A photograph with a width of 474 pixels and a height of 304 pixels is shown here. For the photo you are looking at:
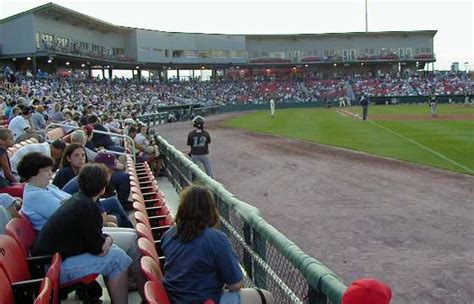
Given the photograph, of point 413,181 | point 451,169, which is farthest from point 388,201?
point 451,169

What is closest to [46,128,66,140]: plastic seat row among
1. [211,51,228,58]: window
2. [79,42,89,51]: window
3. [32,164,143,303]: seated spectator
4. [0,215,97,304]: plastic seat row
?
[0,215,97,304]: plastic seat row


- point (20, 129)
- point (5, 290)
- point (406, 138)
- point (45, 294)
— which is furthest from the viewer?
point (406, 138)

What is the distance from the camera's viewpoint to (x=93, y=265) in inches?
178

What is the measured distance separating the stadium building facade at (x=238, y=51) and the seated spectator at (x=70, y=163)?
185 feet

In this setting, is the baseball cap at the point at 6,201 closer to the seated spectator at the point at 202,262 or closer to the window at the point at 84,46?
the seated spectator at the point at 202,262

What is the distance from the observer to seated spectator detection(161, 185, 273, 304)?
3959 millimetres

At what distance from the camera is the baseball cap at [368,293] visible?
7.08 feet

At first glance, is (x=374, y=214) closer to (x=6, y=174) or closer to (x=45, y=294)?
(x=6, y=174)

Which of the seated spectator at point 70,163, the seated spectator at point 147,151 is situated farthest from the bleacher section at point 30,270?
the seated spectator at point 147,151

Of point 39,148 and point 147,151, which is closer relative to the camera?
point 39,148

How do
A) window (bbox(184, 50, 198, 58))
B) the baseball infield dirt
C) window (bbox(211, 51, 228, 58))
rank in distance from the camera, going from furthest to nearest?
window (bbox(211, 51, 228, 58))
window (bbox(184, 50, 198, 58))
the baseball infield dirt

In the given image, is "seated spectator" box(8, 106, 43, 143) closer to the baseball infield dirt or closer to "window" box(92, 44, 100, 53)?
the baseball infield dirt

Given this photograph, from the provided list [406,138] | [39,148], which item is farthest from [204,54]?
[39,148]

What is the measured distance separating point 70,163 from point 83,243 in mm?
2652
